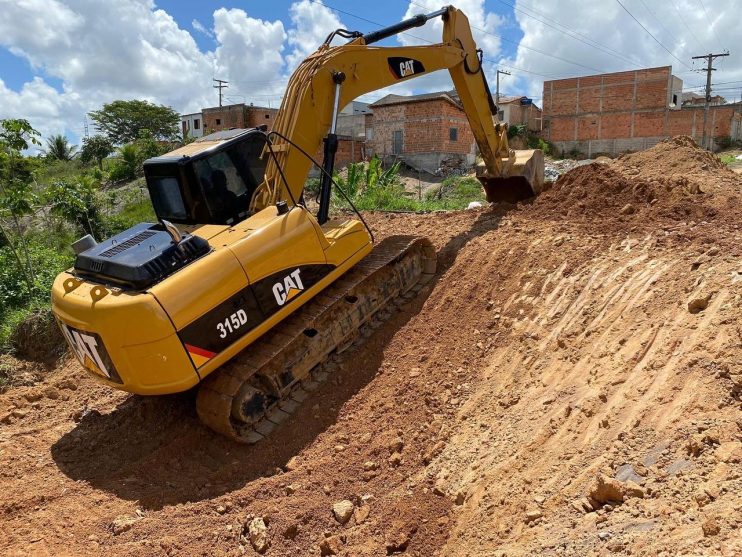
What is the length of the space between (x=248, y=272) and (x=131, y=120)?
48124 millimetres

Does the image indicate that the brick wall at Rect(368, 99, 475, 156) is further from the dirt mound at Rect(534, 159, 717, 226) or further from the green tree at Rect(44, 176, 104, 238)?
the dirt mound at Rect(534, 159, 717, 226)

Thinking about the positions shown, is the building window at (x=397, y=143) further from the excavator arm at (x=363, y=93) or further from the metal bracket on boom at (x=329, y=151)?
the metal bracket on boom at (x=329, y=151)

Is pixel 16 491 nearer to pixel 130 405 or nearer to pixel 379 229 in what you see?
pixel 130 405

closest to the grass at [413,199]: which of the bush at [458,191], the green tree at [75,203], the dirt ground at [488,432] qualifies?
the bush at [458,191]

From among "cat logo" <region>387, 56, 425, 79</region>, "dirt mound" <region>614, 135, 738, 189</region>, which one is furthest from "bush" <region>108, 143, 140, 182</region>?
"dirt mound" <region>614, 135, 738, 189</region>

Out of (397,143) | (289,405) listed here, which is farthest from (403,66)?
(397,143)

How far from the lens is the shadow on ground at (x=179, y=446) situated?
431 cm

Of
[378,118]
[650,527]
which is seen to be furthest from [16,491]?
[378,118]

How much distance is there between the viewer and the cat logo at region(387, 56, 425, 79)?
652cm

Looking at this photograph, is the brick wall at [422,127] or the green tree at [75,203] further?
the brick wall at [422,127]

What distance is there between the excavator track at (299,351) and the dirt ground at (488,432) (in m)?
0.20

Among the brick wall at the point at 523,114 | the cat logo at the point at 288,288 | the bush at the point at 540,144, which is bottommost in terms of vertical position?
the cat logo at the point at 288,288

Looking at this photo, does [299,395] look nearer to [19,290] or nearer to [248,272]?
[248,272]

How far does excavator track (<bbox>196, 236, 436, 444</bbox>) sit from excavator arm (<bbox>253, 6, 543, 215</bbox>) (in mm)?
887
